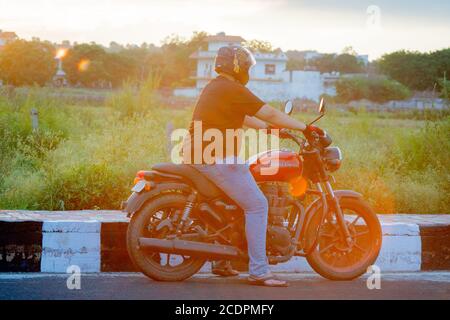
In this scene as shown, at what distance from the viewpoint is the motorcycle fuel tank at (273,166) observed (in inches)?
235

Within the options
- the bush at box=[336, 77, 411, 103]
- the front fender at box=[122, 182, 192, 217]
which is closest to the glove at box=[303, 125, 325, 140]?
the front fender at box=[122, 182, 192, 217]

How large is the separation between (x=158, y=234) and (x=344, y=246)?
157 centimetres

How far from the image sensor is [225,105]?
5766 mm

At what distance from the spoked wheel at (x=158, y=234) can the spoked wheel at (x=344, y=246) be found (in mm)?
984

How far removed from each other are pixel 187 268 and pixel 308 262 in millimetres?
1026

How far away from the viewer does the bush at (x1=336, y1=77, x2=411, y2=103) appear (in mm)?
70125

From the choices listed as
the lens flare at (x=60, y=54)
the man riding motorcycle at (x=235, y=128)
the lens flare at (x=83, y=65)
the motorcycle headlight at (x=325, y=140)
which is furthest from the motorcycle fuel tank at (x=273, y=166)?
the lens flare at (x=83, y=65)

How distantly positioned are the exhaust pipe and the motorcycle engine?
0.98ft

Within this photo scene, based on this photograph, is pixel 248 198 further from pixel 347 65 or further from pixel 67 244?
pixel 347 65

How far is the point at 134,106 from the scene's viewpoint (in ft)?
66.3

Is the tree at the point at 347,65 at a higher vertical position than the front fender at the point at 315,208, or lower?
higher

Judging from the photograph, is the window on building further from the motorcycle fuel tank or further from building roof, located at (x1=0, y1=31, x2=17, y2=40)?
the motorcycle fuel tank

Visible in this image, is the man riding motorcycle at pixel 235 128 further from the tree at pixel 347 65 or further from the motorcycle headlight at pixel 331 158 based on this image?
the tree at pixel 347 65

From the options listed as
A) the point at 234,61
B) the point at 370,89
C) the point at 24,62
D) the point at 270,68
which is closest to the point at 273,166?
the point at 234,61
